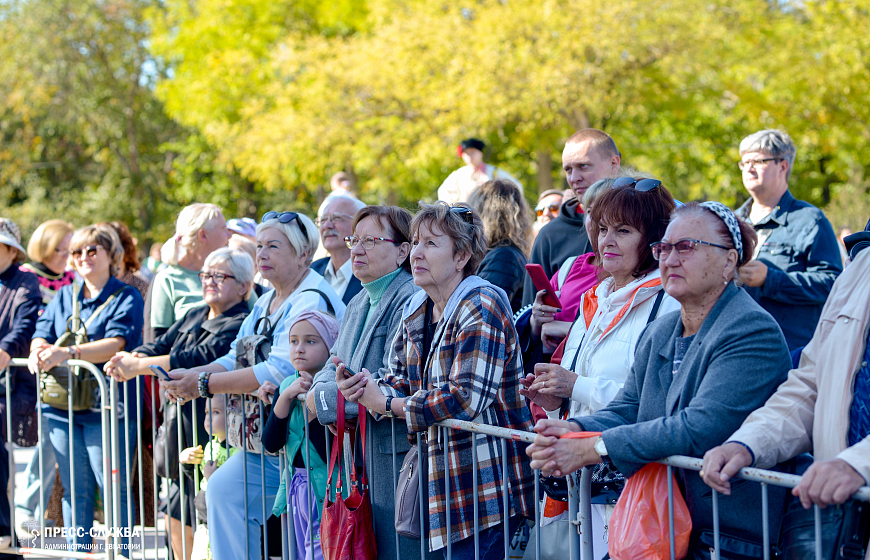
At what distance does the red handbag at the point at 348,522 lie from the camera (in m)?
3.39

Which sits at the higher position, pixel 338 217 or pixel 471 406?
pixel 338 217

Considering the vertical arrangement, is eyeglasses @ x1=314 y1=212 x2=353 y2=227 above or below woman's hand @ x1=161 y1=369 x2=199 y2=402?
above

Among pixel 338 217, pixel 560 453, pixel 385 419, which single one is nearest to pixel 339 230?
pixel 338 217

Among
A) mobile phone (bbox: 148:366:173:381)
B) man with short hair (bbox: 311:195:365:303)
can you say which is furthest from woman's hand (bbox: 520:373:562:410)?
mobile phone (bbox: 148:366:173:381)

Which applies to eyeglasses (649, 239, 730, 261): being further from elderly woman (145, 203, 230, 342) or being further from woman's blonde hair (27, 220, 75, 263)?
woman's blonde hair (27, 220, 75, 263)

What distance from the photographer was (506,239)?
4598 millimetres

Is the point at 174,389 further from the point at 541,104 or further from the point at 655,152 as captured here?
the point at 655,152

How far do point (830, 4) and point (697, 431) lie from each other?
57.0ft

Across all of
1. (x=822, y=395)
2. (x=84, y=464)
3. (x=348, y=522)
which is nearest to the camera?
(x=822, y=395)

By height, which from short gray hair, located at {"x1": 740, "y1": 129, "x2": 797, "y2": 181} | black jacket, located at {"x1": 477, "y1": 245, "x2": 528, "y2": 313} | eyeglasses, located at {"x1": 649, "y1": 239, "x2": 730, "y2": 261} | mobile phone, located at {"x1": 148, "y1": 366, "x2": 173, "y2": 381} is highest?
short gray hair, located at {"x1": 740, "y1": 129, "x2": 797, "y2": 181}

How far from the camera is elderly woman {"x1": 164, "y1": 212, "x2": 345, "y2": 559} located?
419cm

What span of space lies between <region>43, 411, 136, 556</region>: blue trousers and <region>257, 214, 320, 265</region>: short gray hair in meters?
1.90

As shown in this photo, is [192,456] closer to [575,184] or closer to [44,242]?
[44,242]

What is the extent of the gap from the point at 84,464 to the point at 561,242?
3412mm
